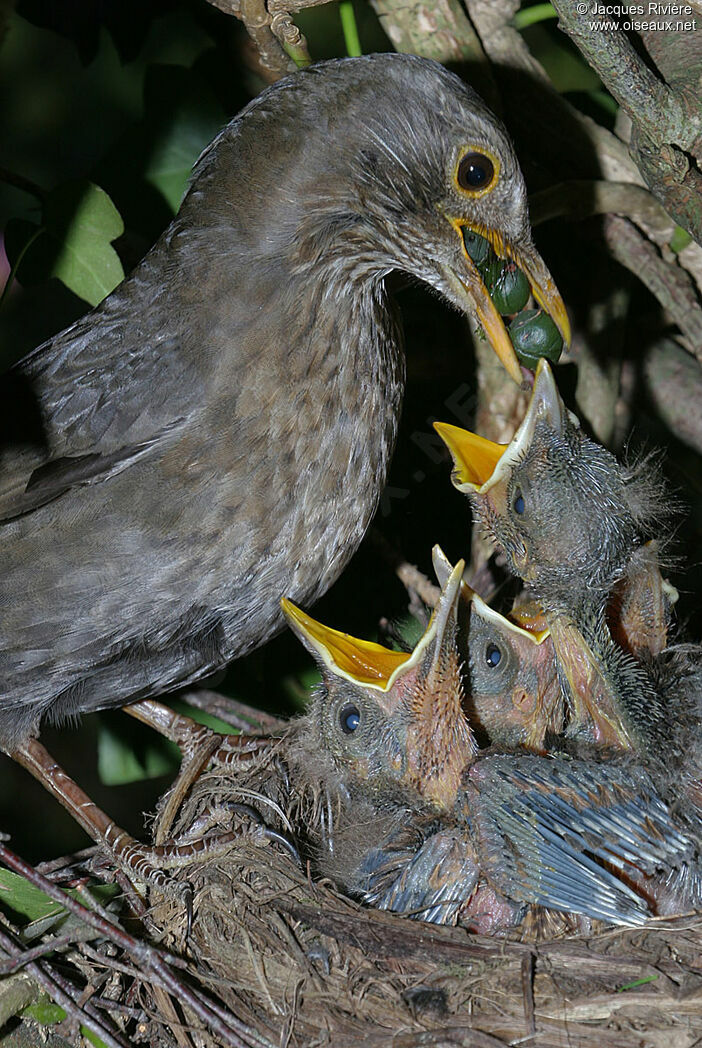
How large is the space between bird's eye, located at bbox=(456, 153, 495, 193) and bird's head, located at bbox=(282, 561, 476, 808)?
32.7 inches

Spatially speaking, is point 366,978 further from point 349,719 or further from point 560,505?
point 560,505

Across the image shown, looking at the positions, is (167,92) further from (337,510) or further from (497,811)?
(497,811)

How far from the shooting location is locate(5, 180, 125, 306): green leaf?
3.00 meters

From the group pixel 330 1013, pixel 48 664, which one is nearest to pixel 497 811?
pixel 330 1013

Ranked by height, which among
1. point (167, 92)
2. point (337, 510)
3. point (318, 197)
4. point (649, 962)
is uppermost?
point (167, 92)

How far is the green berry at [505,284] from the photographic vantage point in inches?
101

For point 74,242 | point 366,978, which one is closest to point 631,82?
point 74,242

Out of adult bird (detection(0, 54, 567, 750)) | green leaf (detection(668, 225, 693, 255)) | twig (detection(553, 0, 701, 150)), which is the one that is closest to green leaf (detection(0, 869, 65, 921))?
adult bird (detection(0, 54, 567, 750))

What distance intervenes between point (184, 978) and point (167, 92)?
98.9 inches

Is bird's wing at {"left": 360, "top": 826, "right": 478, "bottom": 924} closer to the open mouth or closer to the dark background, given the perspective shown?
the open mouth

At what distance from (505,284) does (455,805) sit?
1169 mm

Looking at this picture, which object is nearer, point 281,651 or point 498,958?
point 498,958

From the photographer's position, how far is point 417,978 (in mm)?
2162

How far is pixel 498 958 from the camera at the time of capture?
7.04 feet
